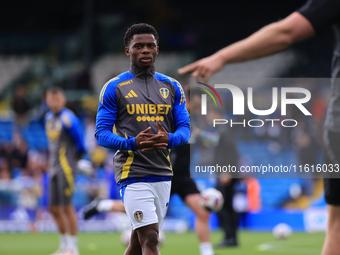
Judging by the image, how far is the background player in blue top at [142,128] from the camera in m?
4.44

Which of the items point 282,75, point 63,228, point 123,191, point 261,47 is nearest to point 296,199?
point 282,75

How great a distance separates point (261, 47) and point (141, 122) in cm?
201

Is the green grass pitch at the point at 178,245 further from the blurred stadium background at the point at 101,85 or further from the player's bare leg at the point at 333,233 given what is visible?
the player's bare leg at the point at 333,233

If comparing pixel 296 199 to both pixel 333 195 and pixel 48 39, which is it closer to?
pixel 333 195

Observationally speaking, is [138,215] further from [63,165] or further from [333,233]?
[63,165]

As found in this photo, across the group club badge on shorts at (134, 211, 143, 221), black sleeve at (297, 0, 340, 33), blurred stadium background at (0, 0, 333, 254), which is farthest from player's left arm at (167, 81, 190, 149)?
blurred stadium background at (0, 0, 333, 254)

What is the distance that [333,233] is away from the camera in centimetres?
351

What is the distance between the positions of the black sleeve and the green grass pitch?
674 centimetres

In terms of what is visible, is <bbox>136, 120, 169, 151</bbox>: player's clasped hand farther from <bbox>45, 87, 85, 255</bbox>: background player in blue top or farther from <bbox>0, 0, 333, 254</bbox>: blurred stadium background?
<bbox>0, 0, 333, 254</bbox>: blurred stadium background

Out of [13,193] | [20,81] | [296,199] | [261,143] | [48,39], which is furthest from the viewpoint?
[48,39]

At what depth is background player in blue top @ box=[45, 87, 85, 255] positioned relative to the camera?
27.5ft

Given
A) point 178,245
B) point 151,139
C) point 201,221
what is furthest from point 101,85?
point 151,139

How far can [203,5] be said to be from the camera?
27.5 meters

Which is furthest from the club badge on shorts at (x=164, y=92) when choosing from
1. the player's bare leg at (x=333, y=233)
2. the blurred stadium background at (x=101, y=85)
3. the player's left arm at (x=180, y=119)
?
the blurred stadium background at (x=101, y=85)
